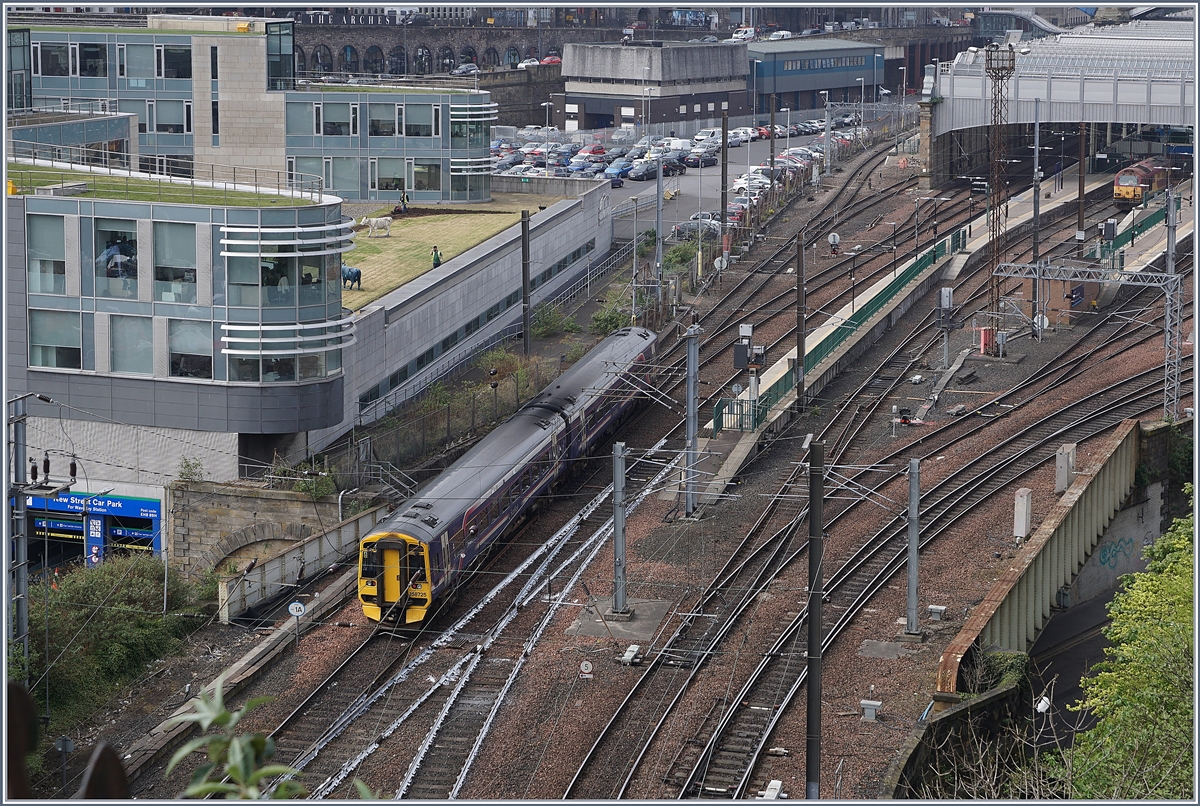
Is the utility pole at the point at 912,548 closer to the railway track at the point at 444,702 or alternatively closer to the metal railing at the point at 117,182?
the railway track at the point at 444,702

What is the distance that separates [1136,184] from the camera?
79812 millimetres

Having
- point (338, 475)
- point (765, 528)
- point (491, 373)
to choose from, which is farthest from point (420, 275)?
point (765, 528)

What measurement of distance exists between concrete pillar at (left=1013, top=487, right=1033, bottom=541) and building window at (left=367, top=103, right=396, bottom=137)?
38.2 metres

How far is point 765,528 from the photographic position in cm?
4131

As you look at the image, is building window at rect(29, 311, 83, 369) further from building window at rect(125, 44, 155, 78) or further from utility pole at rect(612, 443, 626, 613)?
building window at rect(125, 44, 155, 78)

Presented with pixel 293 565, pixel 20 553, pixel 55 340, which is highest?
pixel 55 340

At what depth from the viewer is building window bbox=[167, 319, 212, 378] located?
4256 cm

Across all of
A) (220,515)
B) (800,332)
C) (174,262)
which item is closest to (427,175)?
(800,332)

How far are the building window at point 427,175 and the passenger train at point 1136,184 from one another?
34.8 meters

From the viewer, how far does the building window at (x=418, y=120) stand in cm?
6856

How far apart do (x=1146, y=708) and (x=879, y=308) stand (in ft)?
118

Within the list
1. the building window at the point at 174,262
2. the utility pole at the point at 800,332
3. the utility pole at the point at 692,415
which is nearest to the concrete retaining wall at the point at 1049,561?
the utility pole at the point at 692,415

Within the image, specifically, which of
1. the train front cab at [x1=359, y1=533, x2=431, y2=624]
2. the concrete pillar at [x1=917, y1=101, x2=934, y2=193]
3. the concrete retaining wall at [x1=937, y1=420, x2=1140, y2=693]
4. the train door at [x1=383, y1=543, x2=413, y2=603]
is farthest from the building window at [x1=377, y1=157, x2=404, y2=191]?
the train door at [x1=383, y1=543, x2=413, y2=603]

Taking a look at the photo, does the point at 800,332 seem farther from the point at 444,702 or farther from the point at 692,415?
the point at 444,702
